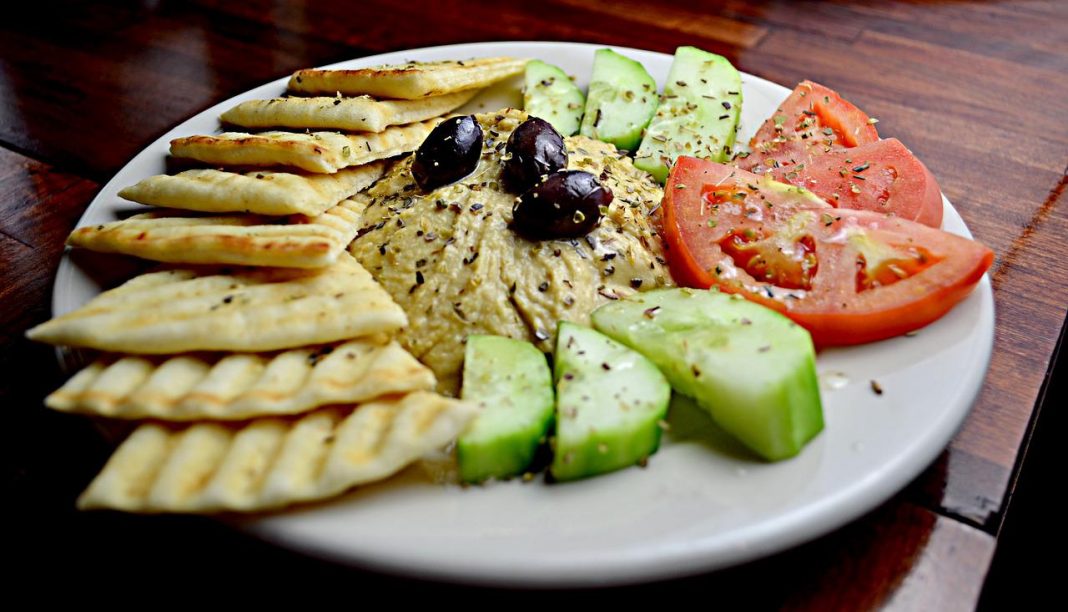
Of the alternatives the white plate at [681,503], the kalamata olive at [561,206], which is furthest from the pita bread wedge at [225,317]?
the kalamata olive at [561,206]

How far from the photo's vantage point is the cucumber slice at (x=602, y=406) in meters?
1.55

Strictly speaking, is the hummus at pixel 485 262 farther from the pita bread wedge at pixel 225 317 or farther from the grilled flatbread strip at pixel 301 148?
the pita bread wedge at pixel 225 317

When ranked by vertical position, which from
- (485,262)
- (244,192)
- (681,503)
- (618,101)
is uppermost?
(618,101)

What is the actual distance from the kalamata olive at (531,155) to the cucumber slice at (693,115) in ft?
1.51

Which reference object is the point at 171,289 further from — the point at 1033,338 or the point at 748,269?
the point at 1033,338

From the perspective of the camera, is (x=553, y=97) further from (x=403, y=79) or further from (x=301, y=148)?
(x=301, y=148)

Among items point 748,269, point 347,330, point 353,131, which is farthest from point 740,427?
point 353,131

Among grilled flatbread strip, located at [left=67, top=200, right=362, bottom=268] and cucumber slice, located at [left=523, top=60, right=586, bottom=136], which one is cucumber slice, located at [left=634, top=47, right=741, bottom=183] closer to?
cucumber slice, located at [left=523, top=60, right=586, bottom=136]

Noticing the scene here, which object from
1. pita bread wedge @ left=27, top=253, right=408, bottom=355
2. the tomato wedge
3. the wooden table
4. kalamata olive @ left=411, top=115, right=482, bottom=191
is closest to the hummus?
kalamata olive @ left=411, top=115, right=482, bottom=191

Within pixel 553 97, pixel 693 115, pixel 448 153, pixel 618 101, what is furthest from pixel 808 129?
pixel 448 153

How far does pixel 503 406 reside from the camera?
165cm

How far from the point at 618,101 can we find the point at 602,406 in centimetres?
155

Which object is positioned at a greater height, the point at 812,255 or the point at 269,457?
the point at 812,255

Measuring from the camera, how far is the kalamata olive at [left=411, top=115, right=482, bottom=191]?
2.24 meters
